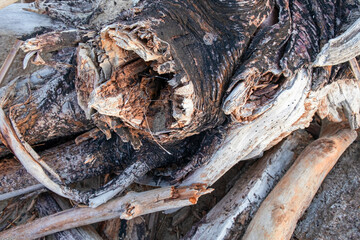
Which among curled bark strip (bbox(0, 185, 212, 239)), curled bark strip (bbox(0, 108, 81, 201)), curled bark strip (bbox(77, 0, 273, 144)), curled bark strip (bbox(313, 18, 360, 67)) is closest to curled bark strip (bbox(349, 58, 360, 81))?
curled bark strip (bbox(313, 18, 360, 67))

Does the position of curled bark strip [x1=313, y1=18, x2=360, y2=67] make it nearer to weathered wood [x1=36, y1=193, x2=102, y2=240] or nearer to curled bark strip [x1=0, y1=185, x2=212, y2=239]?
curled bark strip [x1=0, y1=185, x2=212, y2=239]

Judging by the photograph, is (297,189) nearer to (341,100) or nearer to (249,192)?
(249,192)

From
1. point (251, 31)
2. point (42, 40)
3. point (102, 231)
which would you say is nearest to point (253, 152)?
point (251, 31)

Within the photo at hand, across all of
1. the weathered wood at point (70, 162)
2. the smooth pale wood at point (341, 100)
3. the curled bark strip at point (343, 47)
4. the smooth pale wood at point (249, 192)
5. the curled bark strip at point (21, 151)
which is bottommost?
the smooth pale wood at point (249, 192)

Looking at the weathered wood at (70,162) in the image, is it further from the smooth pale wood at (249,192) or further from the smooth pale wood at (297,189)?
the smooth pale wood at (297,189)

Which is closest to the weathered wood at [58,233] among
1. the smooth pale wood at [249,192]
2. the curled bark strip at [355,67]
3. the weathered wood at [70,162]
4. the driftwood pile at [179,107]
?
the driftwood pile at [179,107]

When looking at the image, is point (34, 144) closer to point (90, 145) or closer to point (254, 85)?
point (90, 145)

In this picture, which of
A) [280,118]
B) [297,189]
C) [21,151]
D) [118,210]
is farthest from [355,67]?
[21,151]
